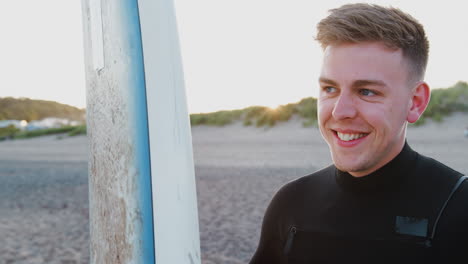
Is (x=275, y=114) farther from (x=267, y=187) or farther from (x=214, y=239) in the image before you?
(x=214, y=239)

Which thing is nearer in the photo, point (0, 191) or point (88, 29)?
point (88, 29)

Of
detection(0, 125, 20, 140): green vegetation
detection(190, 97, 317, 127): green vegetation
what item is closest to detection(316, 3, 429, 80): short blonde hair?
detection(190, 97, 317, 127): green vegetation

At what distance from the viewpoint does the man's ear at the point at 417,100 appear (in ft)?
5.58

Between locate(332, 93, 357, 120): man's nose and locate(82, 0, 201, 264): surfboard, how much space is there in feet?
2.09

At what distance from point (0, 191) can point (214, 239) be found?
25.2 ft

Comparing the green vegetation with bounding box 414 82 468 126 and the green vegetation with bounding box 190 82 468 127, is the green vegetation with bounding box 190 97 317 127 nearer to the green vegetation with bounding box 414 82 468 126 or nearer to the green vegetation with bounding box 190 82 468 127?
the green vegetation with bounding box 190 82 468 127

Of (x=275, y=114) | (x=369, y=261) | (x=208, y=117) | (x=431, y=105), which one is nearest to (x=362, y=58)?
(x=369, y=261)

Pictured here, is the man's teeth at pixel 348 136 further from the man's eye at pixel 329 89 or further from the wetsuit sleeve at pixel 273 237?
the wetsuit sleeve at pixel 273 237

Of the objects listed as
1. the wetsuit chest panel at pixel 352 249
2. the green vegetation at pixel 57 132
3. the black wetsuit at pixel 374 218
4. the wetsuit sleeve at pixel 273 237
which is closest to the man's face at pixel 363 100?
the black wetsuit at pixel 374 218

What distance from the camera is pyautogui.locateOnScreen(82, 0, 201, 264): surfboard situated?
60.7 inches

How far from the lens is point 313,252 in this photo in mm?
1828

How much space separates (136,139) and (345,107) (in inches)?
32.1

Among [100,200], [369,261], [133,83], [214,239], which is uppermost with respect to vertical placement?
[133,83]

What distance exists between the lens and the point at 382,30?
5.22ft
